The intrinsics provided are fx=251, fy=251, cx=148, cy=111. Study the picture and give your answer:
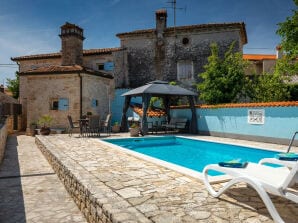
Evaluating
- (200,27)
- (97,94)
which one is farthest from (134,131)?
(200,27)

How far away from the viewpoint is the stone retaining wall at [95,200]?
298 centimetres

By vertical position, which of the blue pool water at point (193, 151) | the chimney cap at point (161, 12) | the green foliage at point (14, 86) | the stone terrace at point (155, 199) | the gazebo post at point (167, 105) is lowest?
the blue pool water at point (193, 151)

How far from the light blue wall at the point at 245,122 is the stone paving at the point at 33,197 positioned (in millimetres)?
8260

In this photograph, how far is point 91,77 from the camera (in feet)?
59.1

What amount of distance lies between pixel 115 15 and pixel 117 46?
25.1 feet

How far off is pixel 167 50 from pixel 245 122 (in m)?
12.7

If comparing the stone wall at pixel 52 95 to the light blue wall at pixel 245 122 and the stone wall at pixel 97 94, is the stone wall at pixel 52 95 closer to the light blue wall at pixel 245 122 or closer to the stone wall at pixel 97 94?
the stone wall at pixel 97 94

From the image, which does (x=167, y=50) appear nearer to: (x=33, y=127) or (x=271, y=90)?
(x=271, y=90)

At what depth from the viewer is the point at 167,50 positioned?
22.3 m

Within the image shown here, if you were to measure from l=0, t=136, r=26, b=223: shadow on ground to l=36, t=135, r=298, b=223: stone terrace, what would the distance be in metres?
0.95

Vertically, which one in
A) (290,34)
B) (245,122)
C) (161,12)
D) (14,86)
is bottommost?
(245,122)

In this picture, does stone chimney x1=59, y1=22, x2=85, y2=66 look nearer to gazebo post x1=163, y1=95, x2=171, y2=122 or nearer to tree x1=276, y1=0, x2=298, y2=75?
gazebo post x1=163, y1=95, x2=171, y2=122

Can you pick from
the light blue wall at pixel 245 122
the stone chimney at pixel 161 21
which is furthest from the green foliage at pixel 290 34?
the stone chimney at pixel 161 21

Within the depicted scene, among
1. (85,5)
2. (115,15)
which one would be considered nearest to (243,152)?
(85,5)
